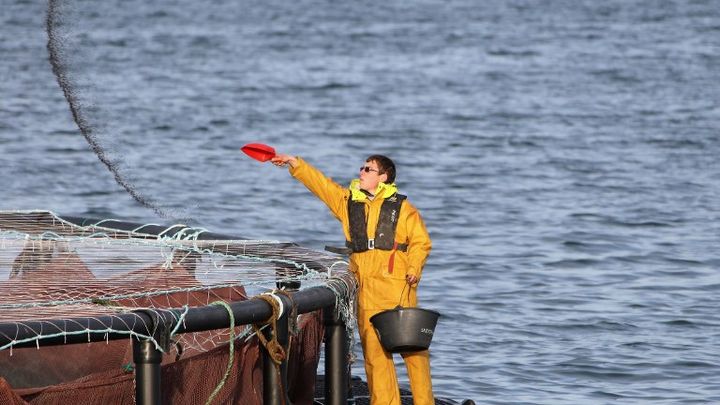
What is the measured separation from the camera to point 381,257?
11453 mm

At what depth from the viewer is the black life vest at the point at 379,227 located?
451 inches

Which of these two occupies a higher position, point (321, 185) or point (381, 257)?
point (321, 185)

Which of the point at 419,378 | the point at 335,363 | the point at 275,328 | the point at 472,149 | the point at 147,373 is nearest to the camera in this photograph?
the point at 147,373

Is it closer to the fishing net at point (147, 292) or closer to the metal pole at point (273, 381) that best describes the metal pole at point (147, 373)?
the fishing net at point (147, 292)

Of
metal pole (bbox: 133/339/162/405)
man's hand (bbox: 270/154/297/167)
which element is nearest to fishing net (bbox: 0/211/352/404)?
metal pole (bbox: 133/339/162/405)

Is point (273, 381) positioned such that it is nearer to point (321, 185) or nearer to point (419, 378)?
point (419, 378)

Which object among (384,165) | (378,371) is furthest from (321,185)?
(378,371)

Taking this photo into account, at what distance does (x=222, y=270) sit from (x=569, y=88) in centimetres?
3668

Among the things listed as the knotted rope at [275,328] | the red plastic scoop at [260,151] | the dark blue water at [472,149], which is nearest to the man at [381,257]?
the red plastic scoop at [260,151]

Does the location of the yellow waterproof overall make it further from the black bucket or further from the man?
the black bucket

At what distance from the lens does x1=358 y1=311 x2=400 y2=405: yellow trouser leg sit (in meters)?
11.4

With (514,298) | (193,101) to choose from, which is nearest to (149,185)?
(514,298)

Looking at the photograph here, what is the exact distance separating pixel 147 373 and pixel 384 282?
2.59 metres

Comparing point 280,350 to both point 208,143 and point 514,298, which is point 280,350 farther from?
point 208,143
